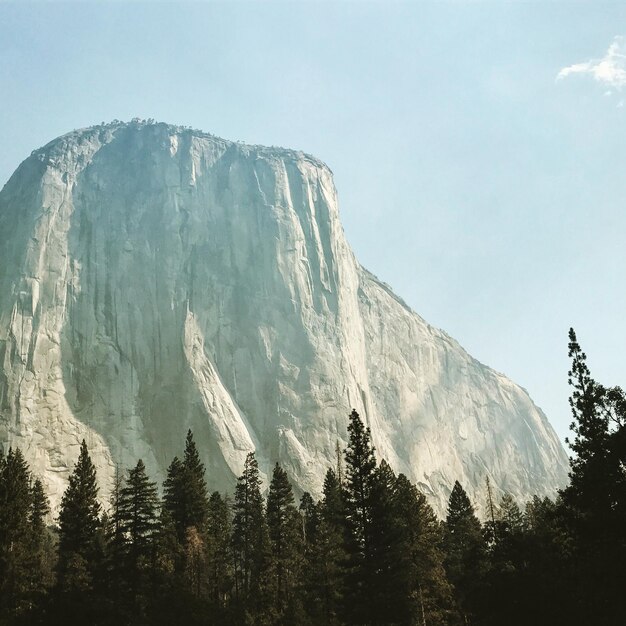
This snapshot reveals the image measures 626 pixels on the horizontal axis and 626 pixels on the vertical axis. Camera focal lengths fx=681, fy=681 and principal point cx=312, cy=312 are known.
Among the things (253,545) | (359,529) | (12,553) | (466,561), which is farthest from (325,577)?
(12,553)

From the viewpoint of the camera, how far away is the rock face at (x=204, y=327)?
101438mm

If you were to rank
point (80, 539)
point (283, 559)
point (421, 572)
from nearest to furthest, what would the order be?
point (421, 572), point (80, 539), point (283, 559)

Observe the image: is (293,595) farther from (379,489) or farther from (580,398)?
(580,398)

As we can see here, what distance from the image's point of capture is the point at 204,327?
11400 cm

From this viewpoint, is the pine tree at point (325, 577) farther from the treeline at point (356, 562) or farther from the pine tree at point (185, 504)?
the pine tree at point (185, 504)

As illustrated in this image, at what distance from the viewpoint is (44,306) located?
108 m

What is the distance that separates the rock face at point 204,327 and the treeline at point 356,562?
48027mm

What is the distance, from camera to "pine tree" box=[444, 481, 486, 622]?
4078 centimetres

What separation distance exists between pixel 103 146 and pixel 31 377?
51886mm

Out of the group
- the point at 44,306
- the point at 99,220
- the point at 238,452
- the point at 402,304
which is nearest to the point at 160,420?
the point at 238,452

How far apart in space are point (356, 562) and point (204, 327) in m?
81.7

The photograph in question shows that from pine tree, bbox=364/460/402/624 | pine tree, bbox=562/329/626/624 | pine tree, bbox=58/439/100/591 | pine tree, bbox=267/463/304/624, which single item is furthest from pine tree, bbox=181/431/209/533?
pine tree, bbox=562/329/626/624

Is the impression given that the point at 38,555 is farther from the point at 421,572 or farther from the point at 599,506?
the point at 599,506

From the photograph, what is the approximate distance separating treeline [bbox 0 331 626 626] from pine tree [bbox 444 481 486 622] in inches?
7.6
